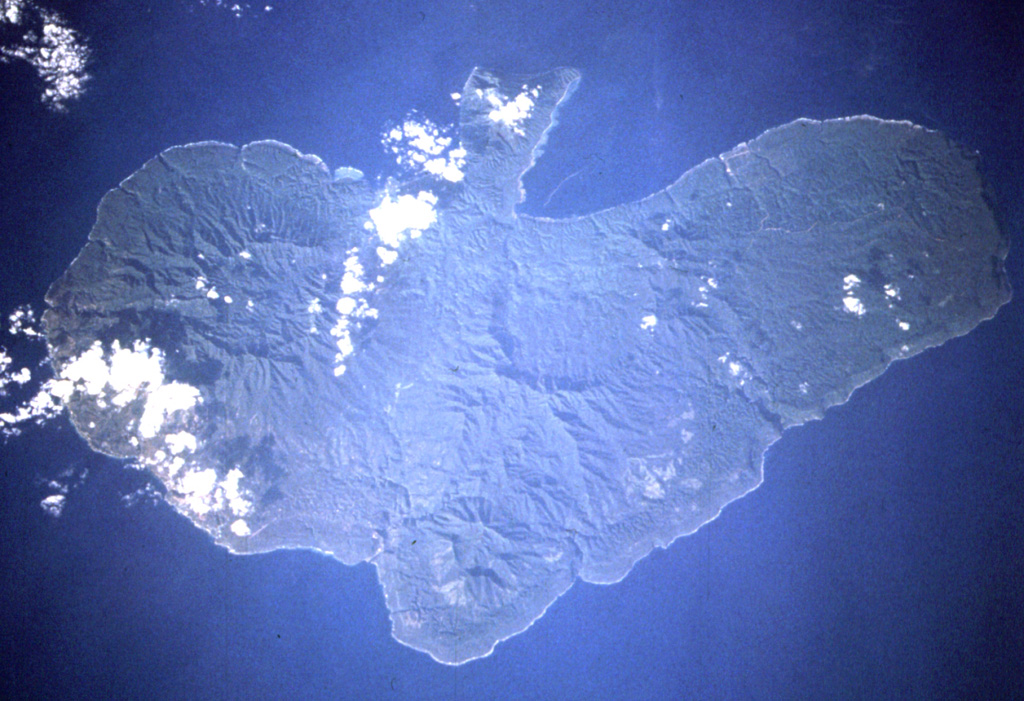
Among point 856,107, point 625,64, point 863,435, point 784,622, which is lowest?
point 784,622

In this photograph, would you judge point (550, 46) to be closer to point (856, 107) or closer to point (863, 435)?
point (856, 107)

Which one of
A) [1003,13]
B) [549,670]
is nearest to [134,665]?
[549,670]

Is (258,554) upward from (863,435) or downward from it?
upward

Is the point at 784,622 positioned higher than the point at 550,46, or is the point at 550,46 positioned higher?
the point at 550,46

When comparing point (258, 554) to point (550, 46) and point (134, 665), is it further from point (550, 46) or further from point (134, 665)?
point (550, 46)

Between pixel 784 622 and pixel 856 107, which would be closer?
pixel 784 622

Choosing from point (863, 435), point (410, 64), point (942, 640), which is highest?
point (410, 64)

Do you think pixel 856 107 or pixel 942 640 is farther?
pixel 856 107

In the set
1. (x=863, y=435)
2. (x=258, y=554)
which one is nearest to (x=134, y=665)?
(x=258, y=554)
